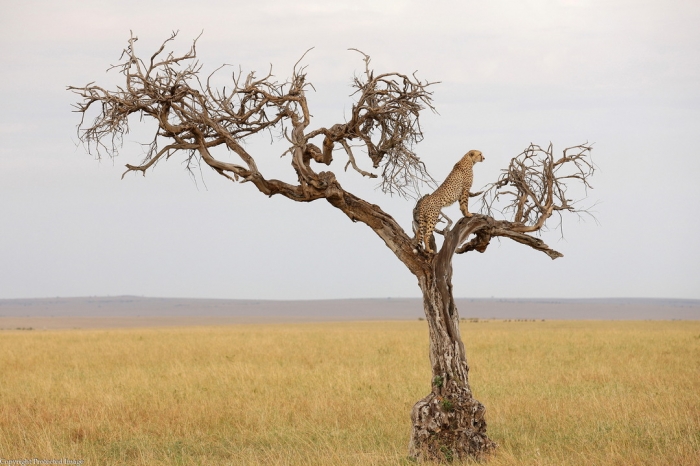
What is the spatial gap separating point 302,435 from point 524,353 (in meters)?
12.4

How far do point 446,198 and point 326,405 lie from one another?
5.11 meters

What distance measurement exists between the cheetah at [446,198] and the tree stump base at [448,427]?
1.71m

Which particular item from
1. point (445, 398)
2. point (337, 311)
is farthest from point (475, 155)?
point (337, 311)

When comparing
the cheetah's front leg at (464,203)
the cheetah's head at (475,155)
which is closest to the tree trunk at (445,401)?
the cheetah's front leg at (464,203)

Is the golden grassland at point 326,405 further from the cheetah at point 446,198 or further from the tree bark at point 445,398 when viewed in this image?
the cheetah at point 446,198

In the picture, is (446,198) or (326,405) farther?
(326,405)

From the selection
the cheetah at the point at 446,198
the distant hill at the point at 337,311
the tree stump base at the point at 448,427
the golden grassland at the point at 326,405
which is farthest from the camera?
the distant hill at the point at 337,311

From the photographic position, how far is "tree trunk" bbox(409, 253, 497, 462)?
360 inches

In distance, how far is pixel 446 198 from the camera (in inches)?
376

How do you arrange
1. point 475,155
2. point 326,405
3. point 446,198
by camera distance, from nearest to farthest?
point 446,198 → point 475,155 → point 326,405

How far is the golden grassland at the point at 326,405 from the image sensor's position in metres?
9.77

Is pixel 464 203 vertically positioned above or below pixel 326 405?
above

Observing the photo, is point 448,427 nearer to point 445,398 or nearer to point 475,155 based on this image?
point 445,398

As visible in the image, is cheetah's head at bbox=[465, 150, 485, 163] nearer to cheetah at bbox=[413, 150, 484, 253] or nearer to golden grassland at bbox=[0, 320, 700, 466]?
cheetah at bbox=[413, 150, 484, 253]
